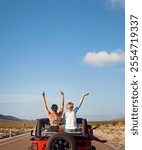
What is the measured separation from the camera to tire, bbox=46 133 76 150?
35.0ft

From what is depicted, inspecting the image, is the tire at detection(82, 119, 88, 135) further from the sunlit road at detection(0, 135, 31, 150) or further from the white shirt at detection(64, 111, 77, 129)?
the sunlit road at detection(0, 135, 31, 150)

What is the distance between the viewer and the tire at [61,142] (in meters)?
10.7

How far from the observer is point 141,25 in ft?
30.2

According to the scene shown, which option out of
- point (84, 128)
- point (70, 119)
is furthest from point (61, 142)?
point (84, 128)

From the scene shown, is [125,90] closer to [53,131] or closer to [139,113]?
[139,113]

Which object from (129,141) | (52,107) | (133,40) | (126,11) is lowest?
(129,141)

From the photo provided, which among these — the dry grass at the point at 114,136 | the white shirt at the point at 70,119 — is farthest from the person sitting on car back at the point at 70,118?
the dry grass at the point at 114,136

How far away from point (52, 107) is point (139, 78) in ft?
10.4

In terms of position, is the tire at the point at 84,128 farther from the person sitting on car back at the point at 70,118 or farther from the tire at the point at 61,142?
the tire at the point at 61,142

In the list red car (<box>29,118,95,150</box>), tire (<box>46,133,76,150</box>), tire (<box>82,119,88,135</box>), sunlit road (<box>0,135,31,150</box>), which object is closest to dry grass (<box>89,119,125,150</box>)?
tire (<box>82,119,88,135</box>)

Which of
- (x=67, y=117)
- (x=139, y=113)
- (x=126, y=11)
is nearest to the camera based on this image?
(x=139, y=113)

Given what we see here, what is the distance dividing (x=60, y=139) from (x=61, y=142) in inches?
3.0

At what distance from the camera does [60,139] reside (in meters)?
10.7

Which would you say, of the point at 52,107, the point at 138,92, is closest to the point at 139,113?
the point at 138,92
